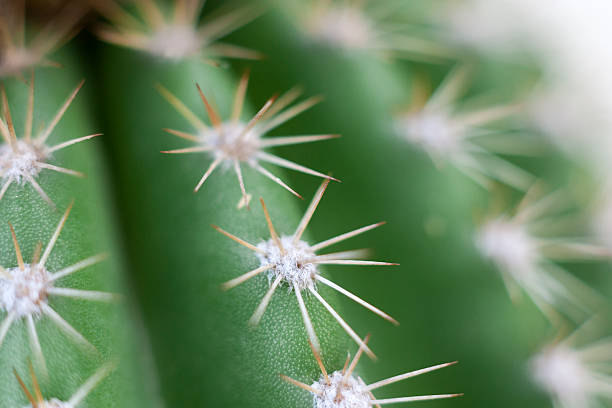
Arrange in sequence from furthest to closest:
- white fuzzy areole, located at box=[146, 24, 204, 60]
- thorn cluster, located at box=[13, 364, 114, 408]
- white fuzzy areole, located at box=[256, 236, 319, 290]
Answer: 1. white fuzzy areole, located at box=[146, 24, 204, 60]
2. white fuzzy areole, located at box=[256, 236, 319, 290]
3. thorn cluster, located at box=[13, 364, 114, 408]

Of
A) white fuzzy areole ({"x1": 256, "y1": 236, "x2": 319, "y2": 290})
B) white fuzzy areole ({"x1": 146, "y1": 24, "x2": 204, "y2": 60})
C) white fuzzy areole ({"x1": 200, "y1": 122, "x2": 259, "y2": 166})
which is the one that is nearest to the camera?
white fuzzy areole ({"x1": 256, "y1": 236, "x2": 319, "y2": 290})

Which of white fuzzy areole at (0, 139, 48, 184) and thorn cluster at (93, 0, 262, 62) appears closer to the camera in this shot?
white fuzzy areole at (0, 139, 48, 184)

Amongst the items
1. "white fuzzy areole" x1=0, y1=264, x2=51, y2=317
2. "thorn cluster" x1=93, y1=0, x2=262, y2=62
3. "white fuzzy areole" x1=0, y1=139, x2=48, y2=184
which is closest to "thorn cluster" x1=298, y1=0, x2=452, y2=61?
"thorn cluster" x1=93, y1=0, x2=262, y2=62

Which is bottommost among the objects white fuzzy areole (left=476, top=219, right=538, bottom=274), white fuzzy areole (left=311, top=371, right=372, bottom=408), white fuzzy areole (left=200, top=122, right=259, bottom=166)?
white fuzzy areole (left=311, top=371, right=372, bottom=408)

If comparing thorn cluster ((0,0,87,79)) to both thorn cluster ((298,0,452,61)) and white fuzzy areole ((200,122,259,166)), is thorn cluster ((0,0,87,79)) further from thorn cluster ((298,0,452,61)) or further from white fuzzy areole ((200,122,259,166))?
thorn cluster ((298,0,452,61))

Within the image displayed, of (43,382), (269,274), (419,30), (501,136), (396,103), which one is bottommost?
(43,382)

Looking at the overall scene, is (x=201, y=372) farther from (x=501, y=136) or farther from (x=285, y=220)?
(x=501, y=136)

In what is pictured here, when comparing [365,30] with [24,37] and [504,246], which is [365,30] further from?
[24,37]

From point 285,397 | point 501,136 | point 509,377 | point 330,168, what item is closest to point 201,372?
point 285,397

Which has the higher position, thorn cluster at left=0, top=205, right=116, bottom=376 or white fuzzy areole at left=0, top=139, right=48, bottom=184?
white fuzzy areole at left=0, top=139, right=48, bottom=184
